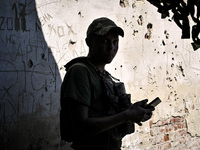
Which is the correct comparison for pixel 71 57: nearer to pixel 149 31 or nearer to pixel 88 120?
pixel 149 31

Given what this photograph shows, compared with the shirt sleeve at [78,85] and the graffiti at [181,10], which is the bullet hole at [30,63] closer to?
the shirt sleeve at [78,85]

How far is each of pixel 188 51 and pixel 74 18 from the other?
2.13 m

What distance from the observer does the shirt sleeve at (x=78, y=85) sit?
5.21 ft

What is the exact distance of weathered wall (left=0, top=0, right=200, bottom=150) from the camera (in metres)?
2.65

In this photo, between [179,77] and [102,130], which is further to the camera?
[179,77]

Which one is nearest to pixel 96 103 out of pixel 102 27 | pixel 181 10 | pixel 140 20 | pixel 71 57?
pixel 102 27

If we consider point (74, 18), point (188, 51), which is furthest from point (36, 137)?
point (188, 51)

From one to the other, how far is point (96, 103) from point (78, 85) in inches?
7.5

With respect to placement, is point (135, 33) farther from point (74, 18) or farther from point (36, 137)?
point (36, 137)

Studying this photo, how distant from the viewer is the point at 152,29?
3.90 metres

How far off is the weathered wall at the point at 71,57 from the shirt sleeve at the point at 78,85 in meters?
1.16

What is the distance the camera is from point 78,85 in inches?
63.9

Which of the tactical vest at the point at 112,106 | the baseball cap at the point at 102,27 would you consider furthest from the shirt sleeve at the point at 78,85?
the baseball cap at the point at 102,27

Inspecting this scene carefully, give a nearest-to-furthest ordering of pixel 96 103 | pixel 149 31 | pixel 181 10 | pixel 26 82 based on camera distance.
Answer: pixel 181 10
pixel 96 103
pixel 26 82
pixel 149 31
